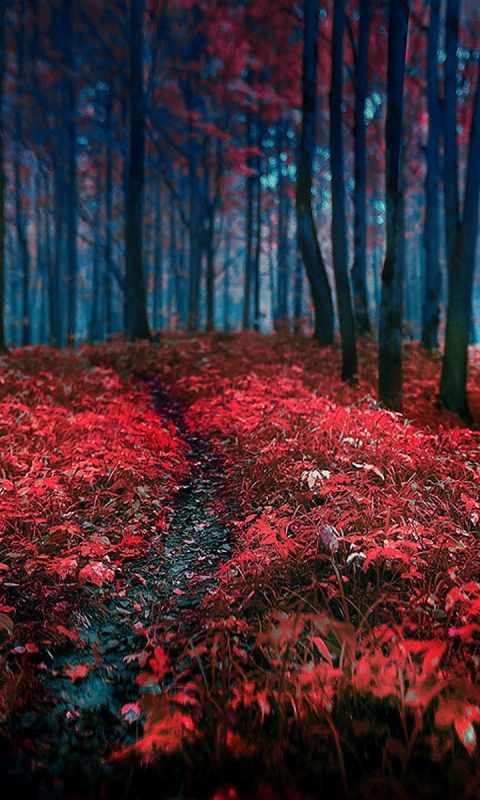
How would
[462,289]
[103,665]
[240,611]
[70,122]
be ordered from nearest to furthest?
[103,665] → [240,611] → [462,289] → [70,122]

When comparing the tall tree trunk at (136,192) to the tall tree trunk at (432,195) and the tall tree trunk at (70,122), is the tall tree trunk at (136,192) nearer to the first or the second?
the tall tree trunk at (70,122)

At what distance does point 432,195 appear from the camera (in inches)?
551

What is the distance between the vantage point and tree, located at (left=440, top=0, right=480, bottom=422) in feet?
24.7

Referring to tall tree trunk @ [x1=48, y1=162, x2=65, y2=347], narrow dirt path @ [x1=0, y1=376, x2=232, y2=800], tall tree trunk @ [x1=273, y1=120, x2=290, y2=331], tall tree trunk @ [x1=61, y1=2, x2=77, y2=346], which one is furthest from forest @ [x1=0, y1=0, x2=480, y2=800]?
tall tree trunk @ [x1=48, y1=162, x2=65, y2=347]

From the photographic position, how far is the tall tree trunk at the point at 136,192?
11.9 metres

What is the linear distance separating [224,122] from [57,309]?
8.91 m

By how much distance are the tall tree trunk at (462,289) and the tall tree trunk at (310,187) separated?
4.85m

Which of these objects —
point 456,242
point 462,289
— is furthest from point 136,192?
point 462,289

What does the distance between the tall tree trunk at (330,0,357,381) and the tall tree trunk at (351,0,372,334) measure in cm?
77

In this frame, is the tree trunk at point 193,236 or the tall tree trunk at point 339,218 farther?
the tree trunk at point 193,236

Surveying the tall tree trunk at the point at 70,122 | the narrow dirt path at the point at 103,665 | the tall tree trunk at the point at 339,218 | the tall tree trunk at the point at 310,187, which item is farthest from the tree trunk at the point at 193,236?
the narrow dirt path at the point at 103,665

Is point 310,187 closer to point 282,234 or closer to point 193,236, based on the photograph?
point 193,236

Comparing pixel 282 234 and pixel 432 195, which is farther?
pixel 282 234

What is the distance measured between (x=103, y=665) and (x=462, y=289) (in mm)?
7267
